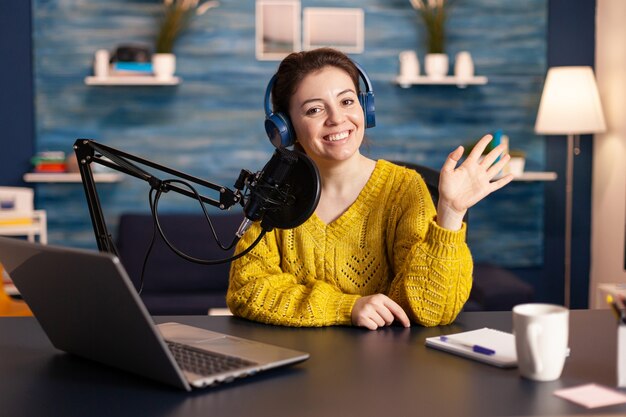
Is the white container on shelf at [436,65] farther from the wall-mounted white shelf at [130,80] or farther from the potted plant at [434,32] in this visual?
the wall-mounted white shelf at [130,80]

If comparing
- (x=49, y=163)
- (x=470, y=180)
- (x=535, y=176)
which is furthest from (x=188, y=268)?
(x=470, y=180)

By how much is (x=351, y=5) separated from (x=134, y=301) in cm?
385

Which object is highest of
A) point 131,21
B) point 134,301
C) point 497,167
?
point 131,21

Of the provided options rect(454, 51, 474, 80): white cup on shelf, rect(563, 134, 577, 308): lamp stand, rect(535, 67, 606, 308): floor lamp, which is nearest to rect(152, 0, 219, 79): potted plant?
rect(454, 51, 474, 80): white cup on shelf

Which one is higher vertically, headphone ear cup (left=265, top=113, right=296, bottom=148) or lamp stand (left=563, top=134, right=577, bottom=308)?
headphone ear cup (left=265, top=113, right=296, bottom=148)

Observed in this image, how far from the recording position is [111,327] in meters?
1.15

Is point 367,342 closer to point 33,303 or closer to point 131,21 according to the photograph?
point 33,303

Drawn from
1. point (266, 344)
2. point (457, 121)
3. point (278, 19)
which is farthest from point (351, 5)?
point (266, 344)

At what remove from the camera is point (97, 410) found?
3.44 ft

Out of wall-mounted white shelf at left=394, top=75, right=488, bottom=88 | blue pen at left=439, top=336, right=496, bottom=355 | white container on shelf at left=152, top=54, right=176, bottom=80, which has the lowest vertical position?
blue pen at left=439, top=336, right=496, bottom=355

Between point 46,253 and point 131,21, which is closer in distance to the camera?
point 46,253

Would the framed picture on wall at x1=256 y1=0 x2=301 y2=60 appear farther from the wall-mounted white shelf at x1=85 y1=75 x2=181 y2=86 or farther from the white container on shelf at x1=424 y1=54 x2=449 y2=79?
the white container on shelf at x1=424 y1=54 x2=449 y2=79

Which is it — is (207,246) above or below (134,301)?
below

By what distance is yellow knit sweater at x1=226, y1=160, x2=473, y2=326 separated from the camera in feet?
5.16
